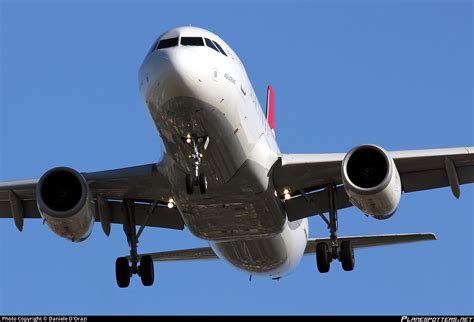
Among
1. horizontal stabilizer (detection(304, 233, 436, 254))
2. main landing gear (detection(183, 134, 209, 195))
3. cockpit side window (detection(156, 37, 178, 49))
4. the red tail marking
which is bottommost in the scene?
horizontal stabilizer (detection(304, 233, 436, 254))

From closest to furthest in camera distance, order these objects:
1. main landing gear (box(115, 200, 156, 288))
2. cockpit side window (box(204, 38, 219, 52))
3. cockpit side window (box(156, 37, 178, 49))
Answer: cockpit side window (box(156, 37, 178, 49)) < cockpit side window (box(204, 38, 219, 52)) < main landing gear (box(115, 200, 156, 288))

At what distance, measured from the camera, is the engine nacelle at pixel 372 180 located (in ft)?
105

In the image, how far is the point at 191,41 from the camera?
3069cm

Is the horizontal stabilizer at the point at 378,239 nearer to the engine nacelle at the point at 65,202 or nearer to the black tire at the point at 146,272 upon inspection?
the black tire at the point at 146,272

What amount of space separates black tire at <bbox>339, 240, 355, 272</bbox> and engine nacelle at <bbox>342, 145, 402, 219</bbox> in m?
3.27

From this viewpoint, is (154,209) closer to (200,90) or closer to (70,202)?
(70,202)

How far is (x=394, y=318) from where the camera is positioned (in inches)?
1097

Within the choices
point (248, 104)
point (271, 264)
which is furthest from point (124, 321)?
point (271, 264)

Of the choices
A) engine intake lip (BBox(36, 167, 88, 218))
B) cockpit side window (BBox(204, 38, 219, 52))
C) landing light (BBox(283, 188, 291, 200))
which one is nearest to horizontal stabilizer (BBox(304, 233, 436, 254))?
landing light (BBox(283, 188, 291, 200))

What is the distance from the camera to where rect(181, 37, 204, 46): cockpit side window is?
3055 centimetres

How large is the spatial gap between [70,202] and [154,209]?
3458 millimetres

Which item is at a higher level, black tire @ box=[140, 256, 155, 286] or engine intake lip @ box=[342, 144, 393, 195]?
engine intake lip @ box=[342, 144, 393, 195]

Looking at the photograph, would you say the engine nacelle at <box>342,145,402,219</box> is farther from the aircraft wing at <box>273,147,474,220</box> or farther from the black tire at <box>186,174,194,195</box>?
the black tire at <box>186,174,194,195</box>

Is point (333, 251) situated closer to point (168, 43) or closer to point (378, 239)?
point (378, 239)
